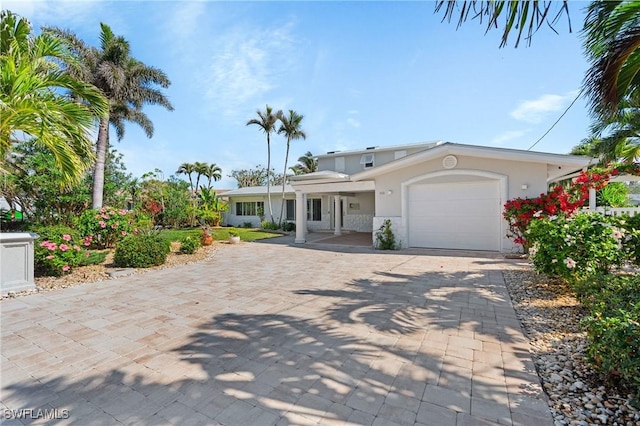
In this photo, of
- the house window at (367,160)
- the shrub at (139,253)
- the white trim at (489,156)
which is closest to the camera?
the shrub at (139,253)

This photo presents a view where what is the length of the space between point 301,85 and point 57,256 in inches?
403

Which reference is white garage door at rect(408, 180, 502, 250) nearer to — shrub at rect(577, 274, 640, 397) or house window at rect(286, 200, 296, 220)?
shrub at rect(577, 274, 640, 397)

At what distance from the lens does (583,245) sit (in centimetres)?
571

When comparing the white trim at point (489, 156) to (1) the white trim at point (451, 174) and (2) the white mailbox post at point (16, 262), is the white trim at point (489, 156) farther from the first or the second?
(2) the white mailbox post at point (16, 262)

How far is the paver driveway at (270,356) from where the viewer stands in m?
2.84

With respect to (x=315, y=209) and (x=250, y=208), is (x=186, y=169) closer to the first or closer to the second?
(x=250, y=208)

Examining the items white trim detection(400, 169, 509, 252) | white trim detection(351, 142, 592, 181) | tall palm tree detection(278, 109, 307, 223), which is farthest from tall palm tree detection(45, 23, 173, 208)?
white trim detection(400, 169, 509, 252)

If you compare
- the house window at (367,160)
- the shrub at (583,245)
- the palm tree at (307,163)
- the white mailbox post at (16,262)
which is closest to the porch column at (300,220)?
the house window at (367,160)

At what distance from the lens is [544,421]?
263 cm

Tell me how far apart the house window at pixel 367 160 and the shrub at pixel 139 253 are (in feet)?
58.8

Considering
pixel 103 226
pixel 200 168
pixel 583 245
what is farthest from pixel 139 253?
pixel 200 168

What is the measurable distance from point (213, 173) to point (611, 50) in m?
47.4

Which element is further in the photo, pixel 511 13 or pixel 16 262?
pixel 16 262

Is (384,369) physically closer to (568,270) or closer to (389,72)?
(568,270)
